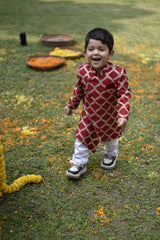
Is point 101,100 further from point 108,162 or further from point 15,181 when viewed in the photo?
point 15,181

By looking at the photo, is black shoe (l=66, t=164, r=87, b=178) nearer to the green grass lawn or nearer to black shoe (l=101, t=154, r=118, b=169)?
the green grass lawn

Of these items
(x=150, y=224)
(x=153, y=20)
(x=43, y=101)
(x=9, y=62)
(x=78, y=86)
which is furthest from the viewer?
(x=153, y=20)

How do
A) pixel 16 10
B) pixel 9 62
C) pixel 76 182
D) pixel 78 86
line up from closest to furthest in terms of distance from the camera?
pixel 78 86 < pixel 76 182 < pixel 9 62 < pixel 16 10

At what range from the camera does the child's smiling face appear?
2346 millimetres

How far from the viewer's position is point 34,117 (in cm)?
420

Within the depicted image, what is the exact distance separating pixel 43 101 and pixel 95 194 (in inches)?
96.5

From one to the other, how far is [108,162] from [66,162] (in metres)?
0.54

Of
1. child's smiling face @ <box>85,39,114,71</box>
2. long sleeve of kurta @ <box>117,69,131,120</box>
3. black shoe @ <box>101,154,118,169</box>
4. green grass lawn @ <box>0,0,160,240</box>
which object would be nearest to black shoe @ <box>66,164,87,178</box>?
Answer: green grass lawn @ <box>0,0,160,240</box>

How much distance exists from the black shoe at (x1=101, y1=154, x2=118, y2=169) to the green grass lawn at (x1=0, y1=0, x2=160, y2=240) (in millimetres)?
73

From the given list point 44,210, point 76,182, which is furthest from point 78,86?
point 44,210

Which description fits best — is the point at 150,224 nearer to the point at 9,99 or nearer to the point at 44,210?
the point at 44,210

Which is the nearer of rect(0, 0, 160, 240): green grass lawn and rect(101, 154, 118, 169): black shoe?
rect(0, 0, 160, 240): green grass lawn

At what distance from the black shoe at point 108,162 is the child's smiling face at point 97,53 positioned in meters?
1.19

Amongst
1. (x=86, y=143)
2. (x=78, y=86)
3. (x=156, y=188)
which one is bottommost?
(x=156, y=188)
